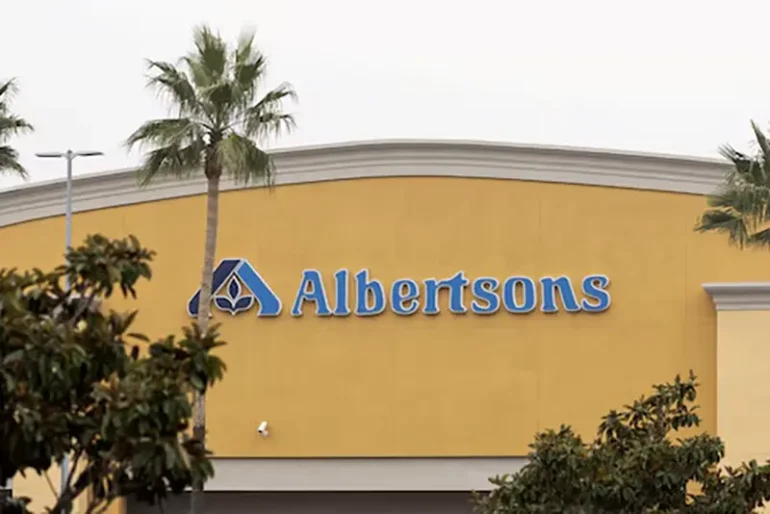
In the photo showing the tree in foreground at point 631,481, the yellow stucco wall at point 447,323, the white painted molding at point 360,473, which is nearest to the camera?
Answer: the tree in foreground at point 631,481

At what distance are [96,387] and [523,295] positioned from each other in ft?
79.0

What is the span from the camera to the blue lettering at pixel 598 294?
34.2m

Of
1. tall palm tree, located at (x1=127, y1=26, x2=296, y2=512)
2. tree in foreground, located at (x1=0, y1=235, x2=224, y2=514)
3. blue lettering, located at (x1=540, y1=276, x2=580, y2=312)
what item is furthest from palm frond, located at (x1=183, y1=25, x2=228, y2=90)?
tree in foreground, located at (x1=0, y1=235, x2=224, y2=514)

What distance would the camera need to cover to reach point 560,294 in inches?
1356

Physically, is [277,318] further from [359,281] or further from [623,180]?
[623,180]

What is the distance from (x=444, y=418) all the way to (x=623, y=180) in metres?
6.18

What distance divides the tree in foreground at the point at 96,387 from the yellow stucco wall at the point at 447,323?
23.2 metres

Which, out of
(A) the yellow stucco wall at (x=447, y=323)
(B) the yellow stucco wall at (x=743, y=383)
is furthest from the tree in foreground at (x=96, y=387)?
(B) the yellow stucco wall at (x=743, y=383)

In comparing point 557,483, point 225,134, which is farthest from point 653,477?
point 225,134

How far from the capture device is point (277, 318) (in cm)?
3491

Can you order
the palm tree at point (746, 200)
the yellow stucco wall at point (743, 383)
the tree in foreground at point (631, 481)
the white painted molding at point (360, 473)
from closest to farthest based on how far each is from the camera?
the tree in foreground at point (631, 481) → the palm tree at point (746, 200) → the yellow stucco wall at point (743, 383) → the white painted molding at point (360, 473)

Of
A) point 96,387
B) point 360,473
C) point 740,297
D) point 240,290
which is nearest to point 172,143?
point 240,290

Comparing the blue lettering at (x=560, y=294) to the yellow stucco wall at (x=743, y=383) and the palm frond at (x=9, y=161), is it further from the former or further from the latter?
the palm frond at (x=9, y=161)

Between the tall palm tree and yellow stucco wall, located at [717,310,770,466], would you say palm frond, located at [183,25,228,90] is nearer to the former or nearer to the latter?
the tall palm tree
